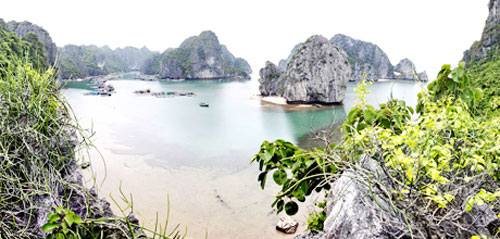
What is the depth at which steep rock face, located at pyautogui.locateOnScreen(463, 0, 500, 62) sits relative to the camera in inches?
1410

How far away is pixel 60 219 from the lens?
1296 millimetres

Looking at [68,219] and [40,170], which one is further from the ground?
[40,170]

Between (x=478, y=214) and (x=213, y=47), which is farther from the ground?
(x=213, y=47)

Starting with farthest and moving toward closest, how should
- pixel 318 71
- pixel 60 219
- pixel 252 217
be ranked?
pixel 318 71, pixel 252 217, pixel 60 219

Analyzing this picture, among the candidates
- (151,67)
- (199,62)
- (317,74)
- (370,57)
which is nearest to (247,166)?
(317,74)

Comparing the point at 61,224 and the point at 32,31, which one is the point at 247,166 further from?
the point at 32,31

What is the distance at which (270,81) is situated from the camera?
1797 inches

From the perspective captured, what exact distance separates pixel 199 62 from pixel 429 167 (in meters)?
111

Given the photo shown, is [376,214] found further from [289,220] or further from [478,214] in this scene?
[289,220]

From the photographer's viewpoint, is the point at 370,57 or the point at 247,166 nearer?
the point at 247,166

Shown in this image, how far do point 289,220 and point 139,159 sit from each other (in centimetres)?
1003

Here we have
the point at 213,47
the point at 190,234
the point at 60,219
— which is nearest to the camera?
the point at 60,219

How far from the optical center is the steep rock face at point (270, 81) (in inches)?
1764

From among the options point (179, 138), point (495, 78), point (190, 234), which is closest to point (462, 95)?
point (190, 234)
